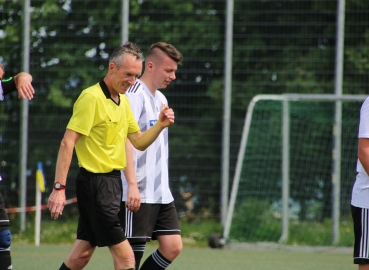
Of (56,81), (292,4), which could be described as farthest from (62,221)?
(292,4)

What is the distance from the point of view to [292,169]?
12.1 metres

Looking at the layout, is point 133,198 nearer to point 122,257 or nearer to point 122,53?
point 122,257

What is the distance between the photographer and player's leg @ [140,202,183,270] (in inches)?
230

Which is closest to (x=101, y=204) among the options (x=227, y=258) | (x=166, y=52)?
(x=166, y=52)

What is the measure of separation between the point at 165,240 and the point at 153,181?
1.57 ft

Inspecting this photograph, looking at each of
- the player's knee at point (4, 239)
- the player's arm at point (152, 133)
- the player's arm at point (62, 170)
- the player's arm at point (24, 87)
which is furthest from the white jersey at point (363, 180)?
the player's knee at point (4, 239)

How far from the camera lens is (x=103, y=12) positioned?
12.5m

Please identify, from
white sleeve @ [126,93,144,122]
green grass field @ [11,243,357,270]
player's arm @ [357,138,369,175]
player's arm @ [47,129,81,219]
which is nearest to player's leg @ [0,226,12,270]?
player's arm @ [47,129,81,219]

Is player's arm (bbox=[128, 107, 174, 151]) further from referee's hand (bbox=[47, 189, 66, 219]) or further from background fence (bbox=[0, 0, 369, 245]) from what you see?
background fence (bbox=[0, 0, 369, 245])

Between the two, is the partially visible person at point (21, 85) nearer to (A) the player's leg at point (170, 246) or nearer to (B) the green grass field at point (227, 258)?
(A) the player's leg at point (170, 246)

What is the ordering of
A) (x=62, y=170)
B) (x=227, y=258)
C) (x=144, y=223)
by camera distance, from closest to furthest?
(x=62, y=170) < (x=144, y=223) < (x=227, y=258)

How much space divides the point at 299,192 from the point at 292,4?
305 centimetres

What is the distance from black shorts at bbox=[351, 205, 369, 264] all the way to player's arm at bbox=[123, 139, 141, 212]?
5.09ft

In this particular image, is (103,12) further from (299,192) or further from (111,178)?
(111,178)
